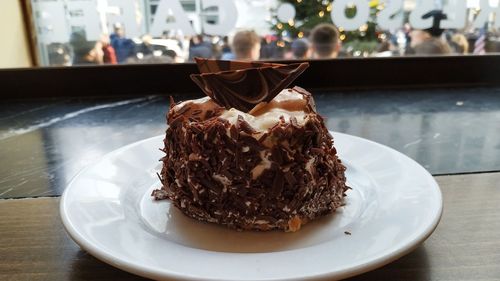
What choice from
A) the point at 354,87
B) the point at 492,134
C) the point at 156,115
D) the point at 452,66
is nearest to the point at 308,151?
the point at 492,134

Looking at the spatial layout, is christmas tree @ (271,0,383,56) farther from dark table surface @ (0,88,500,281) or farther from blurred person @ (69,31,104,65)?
blurred person @ (69,31,104,65)

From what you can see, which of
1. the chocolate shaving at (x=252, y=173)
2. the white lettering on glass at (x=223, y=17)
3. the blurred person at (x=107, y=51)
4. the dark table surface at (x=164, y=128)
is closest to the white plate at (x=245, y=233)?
the chocolate shaving at (x=252, y=173)

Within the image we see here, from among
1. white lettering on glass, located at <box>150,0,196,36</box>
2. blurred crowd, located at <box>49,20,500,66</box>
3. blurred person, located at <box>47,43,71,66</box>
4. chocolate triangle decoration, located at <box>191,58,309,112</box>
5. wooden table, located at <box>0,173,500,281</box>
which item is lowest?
blurred person, located at <box>47,43,71,66</box>

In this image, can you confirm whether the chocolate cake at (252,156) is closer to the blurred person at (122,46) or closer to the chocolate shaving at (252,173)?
the chocolate shaving at (252,173)

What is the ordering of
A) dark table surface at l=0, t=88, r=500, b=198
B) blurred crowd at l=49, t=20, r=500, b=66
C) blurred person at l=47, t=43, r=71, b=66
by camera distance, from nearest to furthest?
1. dark table surface at l=0, t=88, r=500, b=198
2. blurred crowd at l=49, t=20, r=500, b=66
3. blurred person at l=47, t=43, r=71, b=66

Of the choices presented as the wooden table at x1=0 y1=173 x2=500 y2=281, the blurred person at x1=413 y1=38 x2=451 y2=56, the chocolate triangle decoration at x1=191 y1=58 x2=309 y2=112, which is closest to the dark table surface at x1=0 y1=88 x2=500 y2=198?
the wooden table at x1=0 y1=173 x2=500 y2=281

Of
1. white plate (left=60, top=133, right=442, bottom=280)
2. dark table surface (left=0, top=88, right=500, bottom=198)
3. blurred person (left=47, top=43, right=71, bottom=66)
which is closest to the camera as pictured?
white plate (left=60, top=133, right=442, bottom=280)

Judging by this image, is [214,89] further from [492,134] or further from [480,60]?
[480,60]

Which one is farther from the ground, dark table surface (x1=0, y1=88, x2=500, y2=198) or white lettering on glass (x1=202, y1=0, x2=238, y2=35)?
white lettering on glass (x1=202, y1=0, x2=238, y2=35)
